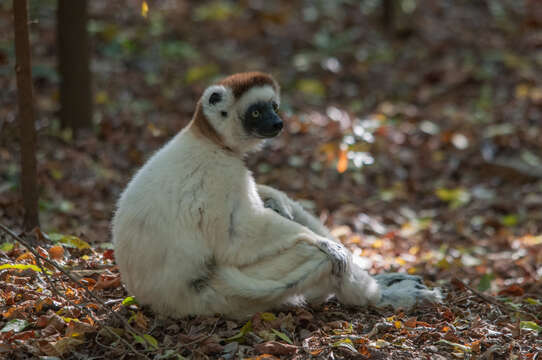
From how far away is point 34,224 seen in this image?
6.32 meters

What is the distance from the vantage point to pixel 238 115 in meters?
5.34

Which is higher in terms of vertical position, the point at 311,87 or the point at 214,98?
the point at 214,98

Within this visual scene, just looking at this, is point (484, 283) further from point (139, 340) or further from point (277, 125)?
point (139, 340)

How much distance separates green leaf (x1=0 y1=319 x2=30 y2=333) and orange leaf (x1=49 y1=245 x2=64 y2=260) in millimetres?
1083

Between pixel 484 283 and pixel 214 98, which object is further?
pixel 484 283

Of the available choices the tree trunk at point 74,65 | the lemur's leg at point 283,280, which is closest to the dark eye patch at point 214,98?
the lemur's leg at point 283,280

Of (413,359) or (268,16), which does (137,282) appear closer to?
(413,359)

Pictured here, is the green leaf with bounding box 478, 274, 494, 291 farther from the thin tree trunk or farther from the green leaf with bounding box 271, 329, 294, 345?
the thin tree trunk

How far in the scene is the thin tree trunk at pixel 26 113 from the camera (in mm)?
5652

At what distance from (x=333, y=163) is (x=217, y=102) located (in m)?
5.01

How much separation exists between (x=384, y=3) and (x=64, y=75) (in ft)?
27.7

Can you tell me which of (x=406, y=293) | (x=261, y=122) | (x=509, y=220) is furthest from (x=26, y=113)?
(x=509, y=220)

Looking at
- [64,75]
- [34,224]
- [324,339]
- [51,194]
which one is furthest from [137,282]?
[64,75]

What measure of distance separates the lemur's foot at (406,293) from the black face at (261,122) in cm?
178
